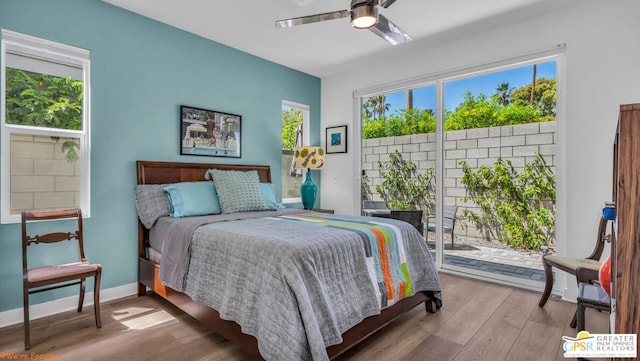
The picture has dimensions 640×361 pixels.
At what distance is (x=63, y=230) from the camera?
2623 millimetres

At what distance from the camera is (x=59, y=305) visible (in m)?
2.56

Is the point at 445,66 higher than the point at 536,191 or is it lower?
higher

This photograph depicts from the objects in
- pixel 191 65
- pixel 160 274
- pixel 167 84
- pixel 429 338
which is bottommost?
pixel 429 338

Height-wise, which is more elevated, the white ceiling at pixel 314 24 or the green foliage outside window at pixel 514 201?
the white ceiling at pixel 314 24

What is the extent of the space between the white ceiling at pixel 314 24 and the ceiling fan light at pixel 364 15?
0.87 metres

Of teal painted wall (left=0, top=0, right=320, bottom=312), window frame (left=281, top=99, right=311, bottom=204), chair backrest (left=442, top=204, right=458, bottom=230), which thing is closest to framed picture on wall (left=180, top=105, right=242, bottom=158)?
teal painted wall (left=0, top=0, right=320, bottom=312)

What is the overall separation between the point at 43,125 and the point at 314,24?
253 cm

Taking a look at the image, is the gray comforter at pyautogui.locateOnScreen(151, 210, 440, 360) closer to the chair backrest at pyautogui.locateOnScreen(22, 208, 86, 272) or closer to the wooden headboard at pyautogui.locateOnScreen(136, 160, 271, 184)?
the chair backrest at pyautogui.locateOnScreen(22, 208, 86, 272)

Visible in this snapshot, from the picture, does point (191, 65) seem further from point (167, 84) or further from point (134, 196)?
point (134, 196)

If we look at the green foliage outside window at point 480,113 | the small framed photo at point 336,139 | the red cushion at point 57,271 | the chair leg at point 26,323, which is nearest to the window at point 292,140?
the small framed photo at point 336,139

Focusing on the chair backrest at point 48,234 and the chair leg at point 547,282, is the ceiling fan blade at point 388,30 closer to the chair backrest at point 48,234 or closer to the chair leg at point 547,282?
the chair leg at point 547,282

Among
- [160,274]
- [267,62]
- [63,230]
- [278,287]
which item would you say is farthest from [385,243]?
[267,62]

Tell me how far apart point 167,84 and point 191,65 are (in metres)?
0.36

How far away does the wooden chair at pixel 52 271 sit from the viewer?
2029 mm
